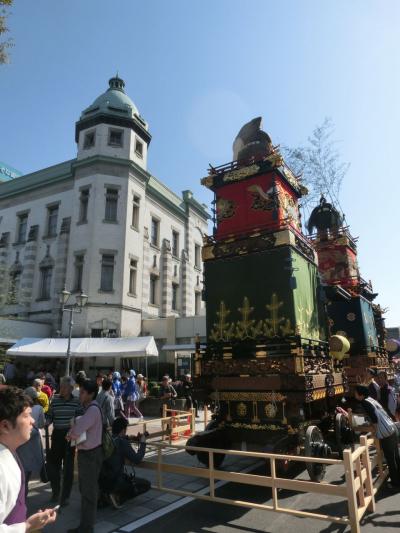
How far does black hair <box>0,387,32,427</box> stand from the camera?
2.61 m

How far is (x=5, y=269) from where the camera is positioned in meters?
24.3

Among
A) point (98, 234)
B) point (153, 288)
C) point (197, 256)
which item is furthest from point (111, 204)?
point (197, 256)

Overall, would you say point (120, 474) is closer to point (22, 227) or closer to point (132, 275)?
point (132, 275)

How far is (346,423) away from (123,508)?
529 centimetres

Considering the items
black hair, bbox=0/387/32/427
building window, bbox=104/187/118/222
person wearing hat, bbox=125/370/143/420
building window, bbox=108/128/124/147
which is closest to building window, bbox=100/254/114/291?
building window, bbox=104/187/118/222

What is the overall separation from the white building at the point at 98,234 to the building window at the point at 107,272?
2.5 inches

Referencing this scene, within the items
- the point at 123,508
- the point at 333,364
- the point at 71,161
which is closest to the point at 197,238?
the point at 71,161

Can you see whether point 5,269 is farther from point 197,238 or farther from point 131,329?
point 197,238

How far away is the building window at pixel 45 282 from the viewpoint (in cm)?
2512

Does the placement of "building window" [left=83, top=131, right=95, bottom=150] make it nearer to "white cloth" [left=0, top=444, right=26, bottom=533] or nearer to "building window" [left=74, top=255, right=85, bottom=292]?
"building window" [left=74, top=255, right=85, bottom=292]

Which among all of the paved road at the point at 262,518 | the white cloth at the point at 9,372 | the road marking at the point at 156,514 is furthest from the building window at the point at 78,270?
the paved road at the point at 262,518

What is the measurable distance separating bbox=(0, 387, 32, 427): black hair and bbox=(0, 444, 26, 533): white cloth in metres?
0.22

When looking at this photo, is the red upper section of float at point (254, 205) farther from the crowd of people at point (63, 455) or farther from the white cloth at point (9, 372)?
the white cloth at point (9, 372)

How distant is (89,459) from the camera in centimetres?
495
